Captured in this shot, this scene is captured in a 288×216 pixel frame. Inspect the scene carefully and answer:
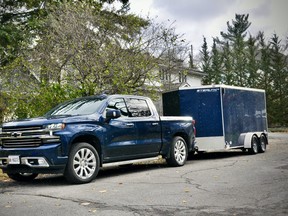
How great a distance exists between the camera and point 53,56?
15.7 metres

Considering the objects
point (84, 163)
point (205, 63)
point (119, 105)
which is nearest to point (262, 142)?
point (119, 105)

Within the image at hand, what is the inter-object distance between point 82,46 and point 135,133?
20.4ft

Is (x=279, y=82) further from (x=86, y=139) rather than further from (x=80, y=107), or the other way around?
(x=86, y=139)

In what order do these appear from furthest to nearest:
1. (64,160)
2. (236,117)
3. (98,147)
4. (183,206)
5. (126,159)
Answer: (236,117)
(126,159)
(98,147)
(64,160)
(183,206)

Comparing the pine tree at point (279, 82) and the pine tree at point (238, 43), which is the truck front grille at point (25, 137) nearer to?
the pine tree at point (279, 82)

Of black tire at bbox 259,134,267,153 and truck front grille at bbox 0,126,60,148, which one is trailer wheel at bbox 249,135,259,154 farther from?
truck front grille at bbox 0,126,60,148

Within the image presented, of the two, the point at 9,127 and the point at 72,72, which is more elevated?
the point at 72,72

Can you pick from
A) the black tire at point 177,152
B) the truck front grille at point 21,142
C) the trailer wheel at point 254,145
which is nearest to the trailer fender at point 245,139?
the trailer wheel at point 254,145

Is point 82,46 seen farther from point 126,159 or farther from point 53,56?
point 126,159

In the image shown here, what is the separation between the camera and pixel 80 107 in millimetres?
9305

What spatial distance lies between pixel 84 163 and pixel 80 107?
5.07 feet

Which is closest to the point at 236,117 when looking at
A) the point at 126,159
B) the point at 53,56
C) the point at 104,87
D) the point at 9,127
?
the point at 104,87

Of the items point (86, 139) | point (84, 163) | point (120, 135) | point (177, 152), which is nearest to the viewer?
point (84, 163)

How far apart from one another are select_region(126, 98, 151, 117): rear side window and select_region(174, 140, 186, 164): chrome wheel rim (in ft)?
4.41
